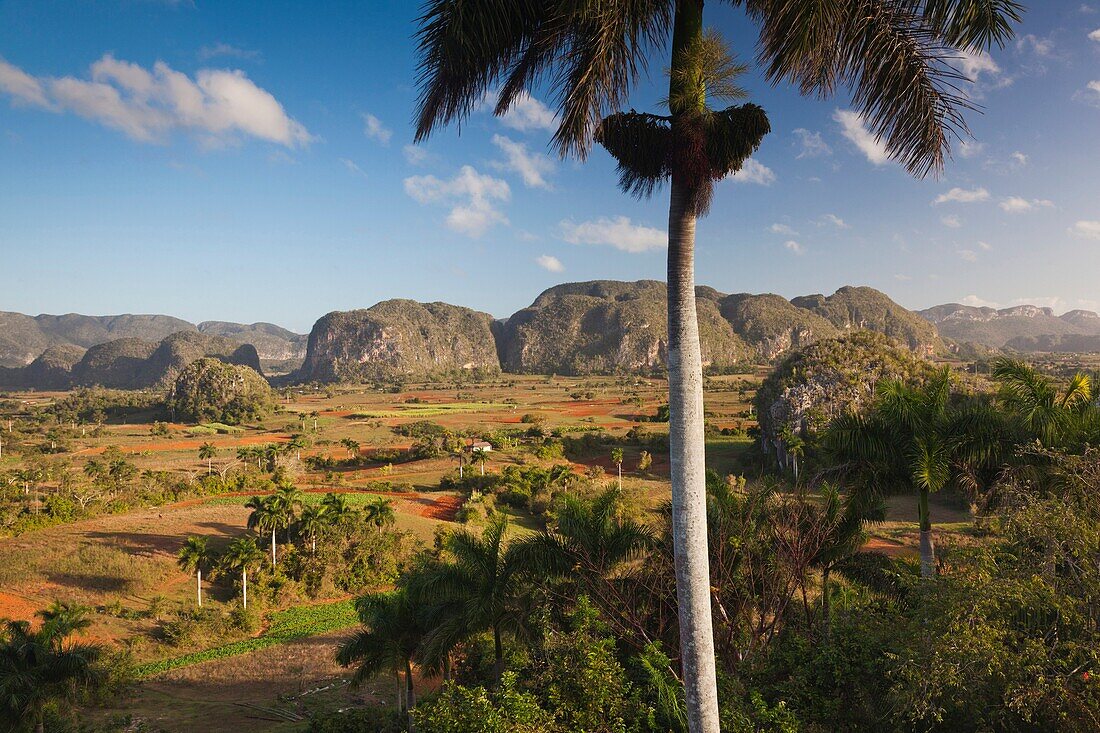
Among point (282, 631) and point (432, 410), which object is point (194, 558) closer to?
point (282, 631)

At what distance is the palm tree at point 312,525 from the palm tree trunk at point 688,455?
2570 cm

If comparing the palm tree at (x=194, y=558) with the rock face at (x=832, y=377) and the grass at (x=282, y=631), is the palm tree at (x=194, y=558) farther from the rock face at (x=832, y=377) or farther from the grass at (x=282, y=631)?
the rock face at (x=832, y=377)

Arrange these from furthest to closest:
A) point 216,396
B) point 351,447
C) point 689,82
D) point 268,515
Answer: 1. point 216,396
2. point 351,447
3. point 268,515
4. point 689,82

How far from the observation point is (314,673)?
59.8 ft

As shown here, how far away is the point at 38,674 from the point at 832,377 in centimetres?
4481

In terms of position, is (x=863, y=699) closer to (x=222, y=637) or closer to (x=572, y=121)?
(x=572, y=121)

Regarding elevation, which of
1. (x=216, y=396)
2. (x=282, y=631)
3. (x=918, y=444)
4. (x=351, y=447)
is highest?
(x=918, y=444)

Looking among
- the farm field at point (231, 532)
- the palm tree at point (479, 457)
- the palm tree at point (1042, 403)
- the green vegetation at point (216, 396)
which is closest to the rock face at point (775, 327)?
the farm field at point (231, 532)

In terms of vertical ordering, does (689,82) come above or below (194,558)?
above

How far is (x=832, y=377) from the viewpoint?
4247 centimetres

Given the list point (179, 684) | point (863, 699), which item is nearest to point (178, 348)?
point (179, 684)

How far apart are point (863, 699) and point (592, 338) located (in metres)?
189

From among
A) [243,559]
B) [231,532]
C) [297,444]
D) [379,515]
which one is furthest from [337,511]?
[297,444]

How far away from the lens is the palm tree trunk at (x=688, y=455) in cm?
440
